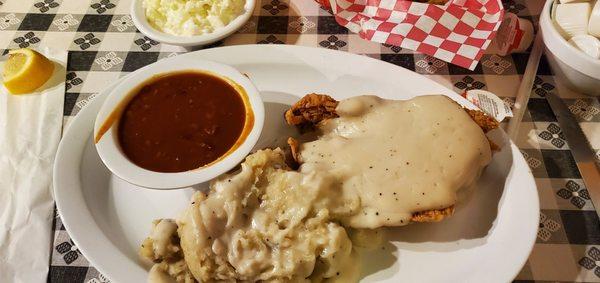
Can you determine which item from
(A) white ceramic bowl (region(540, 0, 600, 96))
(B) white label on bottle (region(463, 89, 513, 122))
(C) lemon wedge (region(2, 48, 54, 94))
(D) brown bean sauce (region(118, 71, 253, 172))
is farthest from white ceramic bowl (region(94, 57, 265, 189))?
(A) white ceramic bowl (region(540, 0, 600, 96))

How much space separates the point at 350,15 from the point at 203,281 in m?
2.04

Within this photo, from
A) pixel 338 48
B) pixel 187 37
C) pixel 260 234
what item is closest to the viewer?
pixel 260 234

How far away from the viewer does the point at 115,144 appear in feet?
7.04

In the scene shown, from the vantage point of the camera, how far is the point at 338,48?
311cm

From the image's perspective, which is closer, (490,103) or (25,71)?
(490,103)

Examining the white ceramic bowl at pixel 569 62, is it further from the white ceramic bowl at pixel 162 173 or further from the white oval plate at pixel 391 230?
the white ceramic bowl at pixel 162 173

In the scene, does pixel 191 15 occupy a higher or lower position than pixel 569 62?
lower

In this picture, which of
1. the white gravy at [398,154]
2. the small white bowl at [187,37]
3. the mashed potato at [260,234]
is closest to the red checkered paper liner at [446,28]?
the white gravy at [398,154]

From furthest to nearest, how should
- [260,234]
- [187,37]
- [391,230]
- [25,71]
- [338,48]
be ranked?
[338,48] < [187,37] < [25,71] < [391,230] < [260,234]

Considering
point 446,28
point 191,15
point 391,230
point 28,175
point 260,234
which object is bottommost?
point 28,175

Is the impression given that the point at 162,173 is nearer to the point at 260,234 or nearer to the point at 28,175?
the point at 260,234

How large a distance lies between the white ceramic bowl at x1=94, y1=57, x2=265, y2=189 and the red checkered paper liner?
109cm

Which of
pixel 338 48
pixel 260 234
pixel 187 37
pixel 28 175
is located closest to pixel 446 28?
pixel 338 48

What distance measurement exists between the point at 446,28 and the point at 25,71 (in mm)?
2558
